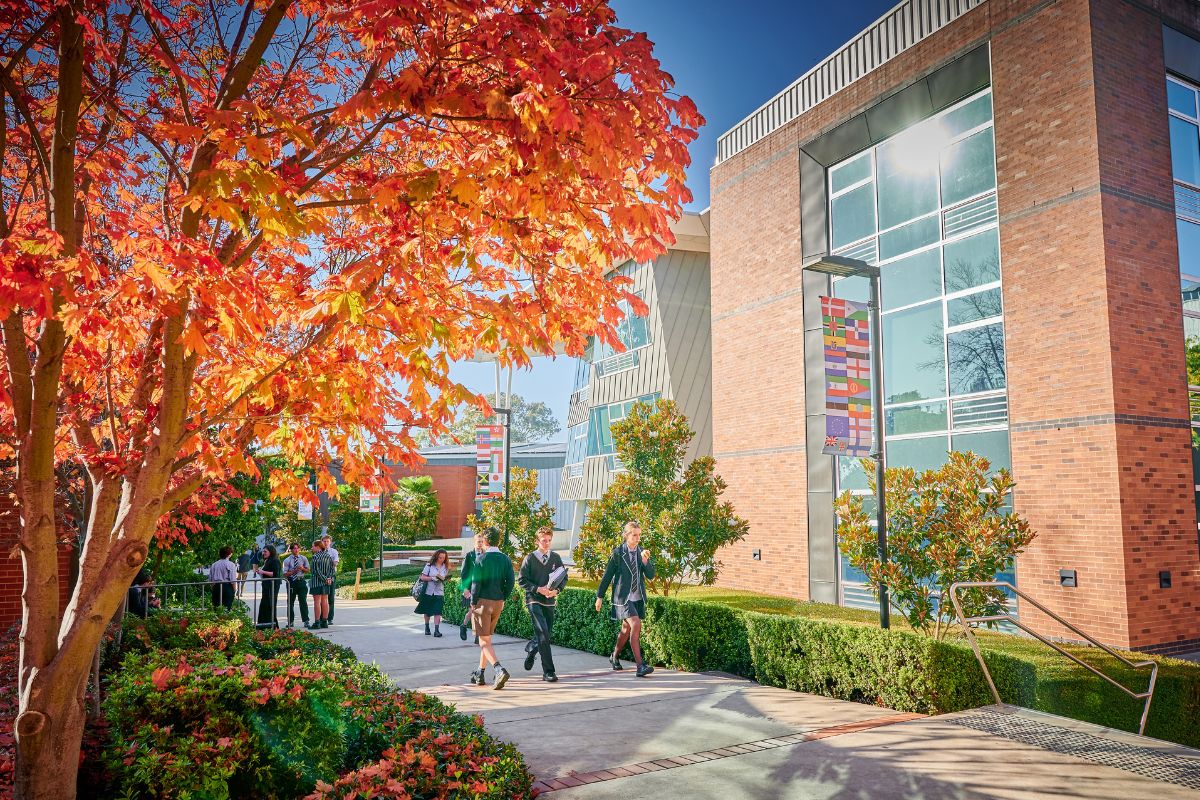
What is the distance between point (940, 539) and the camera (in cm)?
924

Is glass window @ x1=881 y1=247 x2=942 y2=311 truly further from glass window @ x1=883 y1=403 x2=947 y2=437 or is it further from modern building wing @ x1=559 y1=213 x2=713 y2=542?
modern building wing @ x1=559 y1=213 x2=713 y2=542

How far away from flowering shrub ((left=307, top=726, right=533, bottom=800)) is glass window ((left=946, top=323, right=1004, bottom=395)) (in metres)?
11.2

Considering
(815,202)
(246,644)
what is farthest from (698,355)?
(246,644)

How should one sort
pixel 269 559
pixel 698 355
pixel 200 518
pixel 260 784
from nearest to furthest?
pixel 260 784 < pixel 200 518 < pixel 269 559 < pixel 698 355

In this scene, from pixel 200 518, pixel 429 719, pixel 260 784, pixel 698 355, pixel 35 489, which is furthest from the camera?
pixel 698 355

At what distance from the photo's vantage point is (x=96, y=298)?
140 inches

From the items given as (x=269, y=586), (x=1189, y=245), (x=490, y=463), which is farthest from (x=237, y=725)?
(x=490, y=463)

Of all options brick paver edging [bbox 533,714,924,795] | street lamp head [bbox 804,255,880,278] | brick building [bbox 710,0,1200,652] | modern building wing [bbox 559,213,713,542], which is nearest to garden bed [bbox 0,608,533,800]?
brick paver edging [bbox 533,714,924,795]

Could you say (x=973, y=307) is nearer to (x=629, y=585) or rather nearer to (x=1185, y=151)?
(x=1185, y=151)

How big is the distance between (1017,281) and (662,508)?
680 cm

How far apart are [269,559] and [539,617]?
7250 millimetres

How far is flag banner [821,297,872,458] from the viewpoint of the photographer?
11.4 m

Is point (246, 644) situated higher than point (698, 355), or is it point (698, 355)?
point (698, 355)

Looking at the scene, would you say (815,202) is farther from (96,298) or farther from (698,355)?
(96,298)
